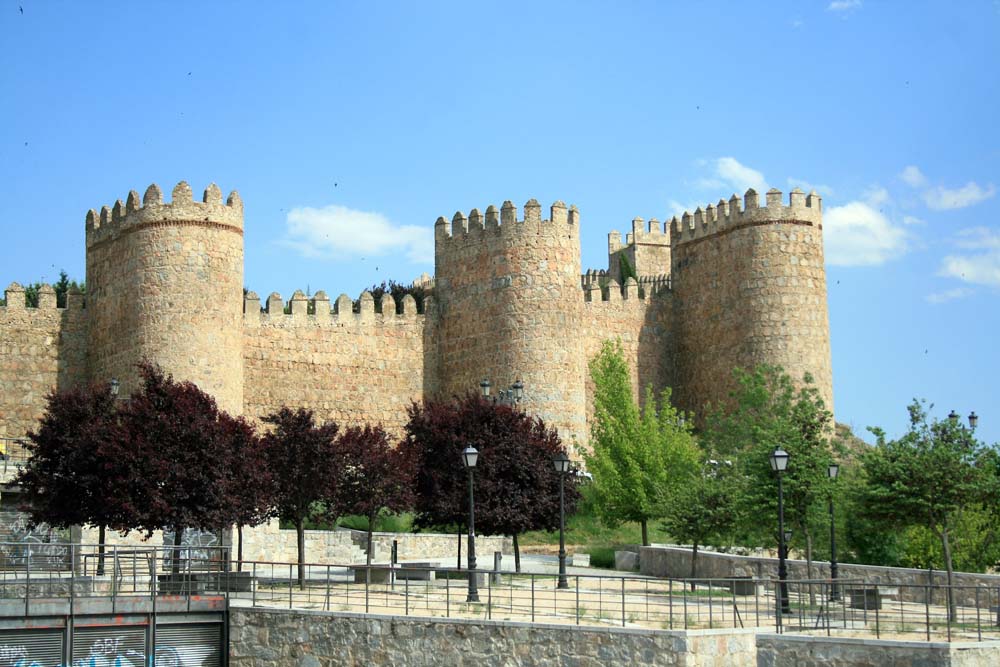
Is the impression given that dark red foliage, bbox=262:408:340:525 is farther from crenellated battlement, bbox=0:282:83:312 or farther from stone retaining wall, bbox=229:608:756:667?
crenellated battlement, bbox=0:282:83:312

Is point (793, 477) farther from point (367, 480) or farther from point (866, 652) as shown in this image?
point (866, 652)

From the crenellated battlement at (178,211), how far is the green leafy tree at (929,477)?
65.7 feet

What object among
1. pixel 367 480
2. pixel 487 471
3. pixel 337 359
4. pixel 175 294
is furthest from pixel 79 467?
pixel 337 359

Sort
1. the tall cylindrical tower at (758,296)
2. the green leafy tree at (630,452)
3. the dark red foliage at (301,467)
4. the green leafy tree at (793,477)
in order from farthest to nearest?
the tall cylindrical tower at (758,296), the green leafy tree at (630,452), the dark red foliage at (301,467), the green leafy tree at (793,477)

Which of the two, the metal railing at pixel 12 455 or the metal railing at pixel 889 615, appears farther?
the metal railing at pixel 12 455

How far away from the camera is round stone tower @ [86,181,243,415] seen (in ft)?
131

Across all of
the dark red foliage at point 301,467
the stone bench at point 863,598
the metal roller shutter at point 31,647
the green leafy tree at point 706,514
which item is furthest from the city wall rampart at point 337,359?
the stone bench at point 863,598

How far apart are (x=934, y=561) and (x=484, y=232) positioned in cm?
1680

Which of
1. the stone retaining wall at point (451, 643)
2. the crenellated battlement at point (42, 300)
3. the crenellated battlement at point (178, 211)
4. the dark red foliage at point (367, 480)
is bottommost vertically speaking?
the stone retaining wall at point (451, 643)

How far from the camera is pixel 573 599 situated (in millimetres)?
25500

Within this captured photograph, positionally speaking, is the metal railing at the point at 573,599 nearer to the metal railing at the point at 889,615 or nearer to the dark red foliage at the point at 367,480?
the metal railing at the point at 889,615

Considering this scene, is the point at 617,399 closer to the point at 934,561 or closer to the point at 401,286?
the point at 934,561

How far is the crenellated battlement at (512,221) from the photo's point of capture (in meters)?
44.8

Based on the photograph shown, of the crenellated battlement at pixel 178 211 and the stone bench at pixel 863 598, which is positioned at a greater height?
the crenellated battlement at pixel 178 211
